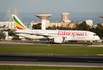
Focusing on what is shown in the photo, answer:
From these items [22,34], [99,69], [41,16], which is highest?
[41,16]

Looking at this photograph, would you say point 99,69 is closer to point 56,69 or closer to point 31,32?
point 56,69

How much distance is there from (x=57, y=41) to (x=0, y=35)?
4143cm

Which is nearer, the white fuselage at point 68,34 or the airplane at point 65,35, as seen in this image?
the airplane at point 65,35

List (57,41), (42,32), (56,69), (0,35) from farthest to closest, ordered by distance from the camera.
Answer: (0,35)
(42,32)
(57,41)
(56,69)

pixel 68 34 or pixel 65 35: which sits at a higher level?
pixel 68 34

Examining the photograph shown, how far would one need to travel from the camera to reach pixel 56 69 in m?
17.5

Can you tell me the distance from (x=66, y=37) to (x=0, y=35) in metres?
41.4

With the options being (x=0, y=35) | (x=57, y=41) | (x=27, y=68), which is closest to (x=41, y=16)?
(x=0, y=35)

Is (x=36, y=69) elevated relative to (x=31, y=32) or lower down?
lower down

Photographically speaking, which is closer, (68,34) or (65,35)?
(68,34)

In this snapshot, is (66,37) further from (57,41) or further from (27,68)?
(27,68)

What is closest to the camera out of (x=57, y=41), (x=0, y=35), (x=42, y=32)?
(x=57, y=41)

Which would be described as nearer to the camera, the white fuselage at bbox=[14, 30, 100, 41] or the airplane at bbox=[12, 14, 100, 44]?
the airplane at bbox=[12, 14, 100, 44]

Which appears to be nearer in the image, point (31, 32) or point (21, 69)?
point (21, 69)
